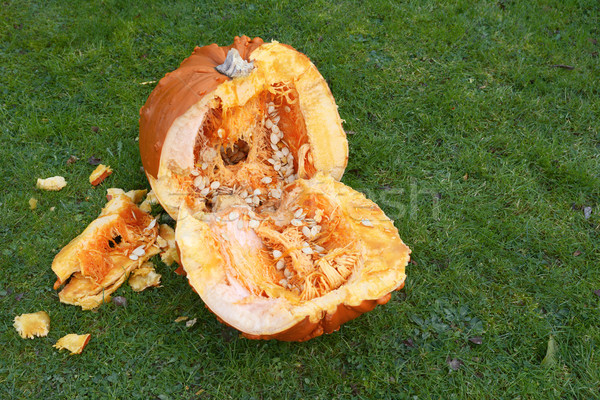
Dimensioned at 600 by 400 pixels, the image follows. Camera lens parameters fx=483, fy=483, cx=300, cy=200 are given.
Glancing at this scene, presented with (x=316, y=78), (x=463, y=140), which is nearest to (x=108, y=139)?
(x=316, y=78)

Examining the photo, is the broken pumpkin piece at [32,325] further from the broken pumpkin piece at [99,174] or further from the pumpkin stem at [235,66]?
the pumpkin stem at [235,66]

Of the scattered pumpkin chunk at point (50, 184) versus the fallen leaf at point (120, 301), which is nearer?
the fallen leaf at point (120, 301)

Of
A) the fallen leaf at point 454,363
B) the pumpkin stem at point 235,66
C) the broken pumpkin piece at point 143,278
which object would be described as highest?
the pumpkin stem at point 235,66

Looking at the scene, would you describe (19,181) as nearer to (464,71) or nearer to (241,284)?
(241,284)

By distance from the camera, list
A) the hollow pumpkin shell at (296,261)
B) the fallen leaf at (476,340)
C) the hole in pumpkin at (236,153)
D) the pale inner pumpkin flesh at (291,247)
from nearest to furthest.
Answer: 1. the hollow pumpkin shell at (296,261)
2. the pale inner pumpkin flesh at (291,247)
3. the fallen leaf at (476,340)
4. the hole in pumpkin at (236,153)

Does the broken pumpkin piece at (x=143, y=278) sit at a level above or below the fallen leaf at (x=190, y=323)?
above

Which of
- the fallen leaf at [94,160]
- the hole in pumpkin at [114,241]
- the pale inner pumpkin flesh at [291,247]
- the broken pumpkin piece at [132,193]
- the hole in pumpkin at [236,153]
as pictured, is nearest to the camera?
the pale inner pumpkin flesh at [291,247]

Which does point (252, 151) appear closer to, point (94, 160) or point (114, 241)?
point (114, 241)

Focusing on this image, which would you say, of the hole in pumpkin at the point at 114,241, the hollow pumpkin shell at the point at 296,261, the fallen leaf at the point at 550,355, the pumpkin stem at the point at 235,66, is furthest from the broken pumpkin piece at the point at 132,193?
the fallen leaf at the point at 550,355
